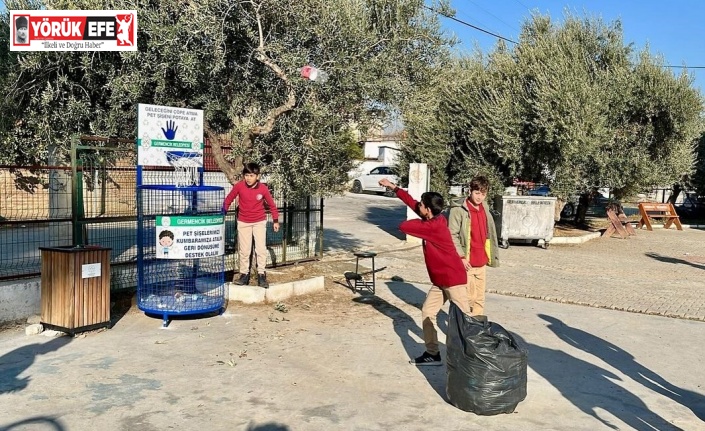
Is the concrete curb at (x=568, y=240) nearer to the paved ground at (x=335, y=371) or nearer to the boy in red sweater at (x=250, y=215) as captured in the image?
the paved ground at (x=335, y=371)

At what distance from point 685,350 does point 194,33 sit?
21.7 feet

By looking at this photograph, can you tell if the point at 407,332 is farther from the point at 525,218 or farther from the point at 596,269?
the point at 525,218

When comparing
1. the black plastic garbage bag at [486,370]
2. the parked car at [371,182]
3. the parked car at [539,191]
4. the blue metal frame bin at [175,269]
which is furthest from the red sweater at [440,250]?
the parked car at [371,182]

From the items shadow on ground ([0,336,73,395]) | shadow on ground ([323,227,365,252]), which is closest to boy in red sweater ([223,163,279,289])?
shadow on ground ([0,336,73,395])

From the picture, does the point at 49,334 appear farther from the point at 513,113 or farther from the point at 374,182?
the point at 374,182

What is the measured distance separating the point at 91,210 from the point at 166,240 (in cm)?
171

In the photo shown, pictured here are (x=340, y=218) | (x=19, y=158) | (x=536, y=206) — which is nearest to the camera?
(x=19, y=158)

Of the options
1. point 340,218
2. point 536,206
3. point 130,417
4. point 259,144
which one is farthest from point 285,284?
point 340,218

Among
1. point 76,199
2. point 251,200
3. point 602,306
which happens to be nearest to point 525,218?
point 602,306

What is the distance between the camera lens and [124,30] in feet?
24.2

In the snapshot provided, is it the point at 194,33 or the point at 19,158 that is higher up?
the point at 194,33

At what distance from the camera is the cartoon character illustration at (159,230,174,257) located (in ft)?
22.7

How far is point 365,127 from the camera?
8.34 metres

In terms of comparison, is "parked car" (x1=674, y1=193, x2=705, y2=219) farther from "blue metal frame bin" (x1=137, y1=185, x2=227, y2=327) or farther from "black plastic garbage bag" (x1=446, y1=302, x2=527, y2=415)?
"black plastic garbage bag" (x1=446, y1=302, x2=527, y2=415)
